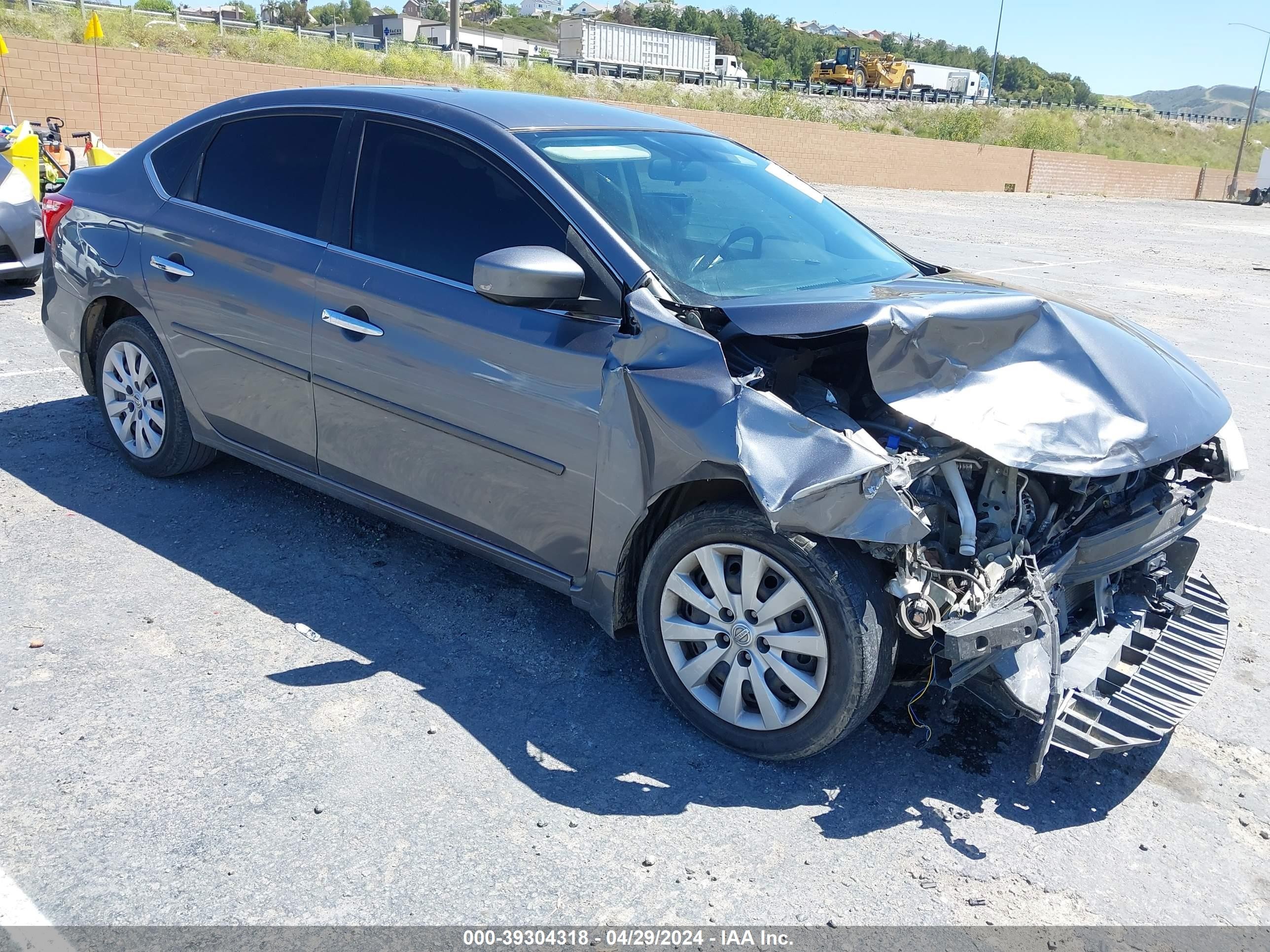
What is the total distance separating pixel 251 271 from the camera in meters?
4.14

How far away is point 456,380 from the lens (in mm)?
3549

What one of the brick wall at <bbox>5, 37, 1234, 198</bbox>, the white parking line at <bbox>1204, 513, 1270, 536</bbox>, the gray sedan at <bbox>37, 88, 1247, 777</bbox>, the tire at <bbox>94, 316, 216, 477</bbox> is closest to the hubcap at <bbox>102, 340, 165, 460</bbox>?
the tire at <bbox>94, 316, 216, 477</bbox>

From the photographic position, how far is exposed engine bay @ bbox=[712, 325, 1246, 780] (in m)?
2.92

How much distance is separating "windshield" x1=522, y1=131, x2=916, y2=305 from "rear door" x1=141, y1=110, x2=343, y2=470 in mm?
1049

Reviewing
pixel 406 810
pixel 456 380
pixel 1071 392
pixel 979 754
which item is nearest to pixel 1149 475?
pixel 1071 392

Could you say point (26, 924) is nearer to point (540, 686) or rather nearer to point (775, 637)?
point (540, 686)

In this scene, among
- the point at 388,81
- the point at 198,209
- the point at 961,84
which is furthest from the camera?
the point at 961,84

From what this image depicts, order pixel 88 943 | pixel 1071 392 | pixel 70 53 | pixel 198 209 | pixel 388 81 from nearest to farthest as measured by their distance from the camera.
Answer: pixel 88 943 < pixel 1071 392 < pixel 198 209 < pixel 70 53 < pixel 388 81

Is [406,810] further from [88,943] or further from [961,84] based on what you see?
[961,84]

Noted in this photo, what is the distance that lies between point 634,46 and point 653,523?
74.0m

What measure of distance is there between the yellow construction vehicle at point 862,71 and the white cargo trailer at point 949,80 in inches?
169

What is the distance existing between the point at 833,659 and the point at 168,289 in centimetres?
330

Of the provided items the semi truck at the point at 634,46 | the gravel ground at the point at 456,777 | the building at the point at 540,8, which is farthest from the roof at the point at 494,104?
the building at the point at 540,8

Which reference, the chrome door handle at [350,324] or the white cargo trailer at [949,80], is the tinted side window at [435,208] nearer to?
the chrome door handle at [350,324]
